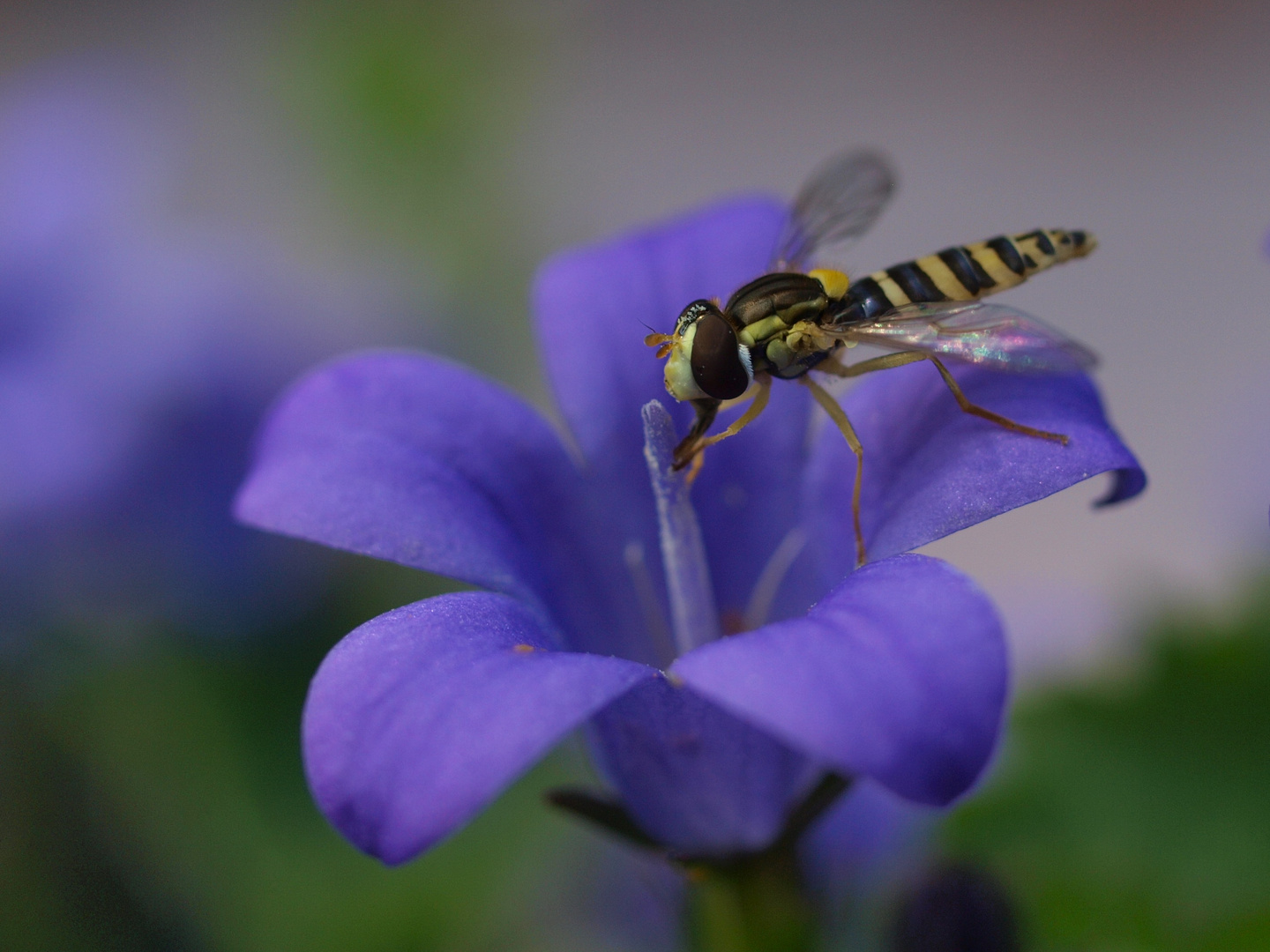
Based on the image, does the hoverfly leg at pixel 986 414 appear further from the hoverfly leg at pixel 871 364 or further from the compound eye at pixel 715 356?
the compound eye at pixel 715 356

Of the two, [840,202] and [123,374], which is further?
[123,374]

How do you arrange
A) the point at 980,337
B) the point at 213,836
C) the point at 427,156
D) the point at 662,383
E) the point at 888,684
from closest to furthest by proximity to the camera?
the point at 888,684
the point at 980,337
the point at 662,383
the point at 213,836
the point at 427,156

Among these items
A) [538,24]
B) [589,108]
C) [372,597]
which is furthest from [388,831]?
[589,108]

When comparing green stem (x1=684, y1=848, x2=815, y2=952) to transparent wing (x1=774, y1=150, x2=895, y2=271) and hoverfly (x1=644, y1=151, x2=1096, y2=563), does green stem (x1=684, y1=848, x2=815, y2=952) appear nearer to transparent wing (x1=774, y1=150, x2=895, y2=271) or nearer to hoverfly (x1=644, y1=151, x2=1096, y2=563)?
hoverfly (x1=644, y1=151, x2=1096, y2=563)

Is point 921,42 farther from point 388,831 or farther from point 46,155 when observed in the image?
point 388,831

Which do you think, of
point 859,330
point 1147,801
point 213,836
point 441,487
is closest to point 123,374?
point 213,836

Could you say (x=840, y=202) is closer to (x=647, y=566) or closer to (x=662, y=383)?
(x=662, y=383)
